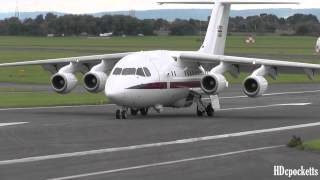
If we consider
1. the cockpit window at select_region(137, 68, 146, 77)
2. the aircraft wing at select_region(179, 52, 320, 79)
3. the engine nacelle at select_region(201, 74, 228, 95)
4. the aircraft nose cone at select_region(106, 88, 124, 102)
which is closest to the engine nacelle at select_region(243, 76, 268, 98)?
the aircraft wing at select_region(179, 52, 320, 79)

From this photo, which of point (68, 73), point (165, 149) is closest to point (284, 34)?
point (68, 73)

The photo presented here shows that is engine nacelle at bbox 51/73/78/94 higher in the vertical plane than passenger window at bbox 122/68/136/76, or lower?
lower

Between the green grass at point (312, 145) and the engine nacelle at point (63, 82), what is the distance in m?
14.2

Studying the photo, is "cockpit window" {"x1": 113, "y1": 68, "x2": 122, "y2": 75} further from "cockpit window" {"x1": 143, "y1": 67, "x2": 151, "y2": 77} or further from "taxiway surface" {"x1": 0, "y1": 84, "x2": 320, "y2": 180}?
"taxiway surface" {"x1": 0, "y1": 84, "x2": 320, "y2": 180}

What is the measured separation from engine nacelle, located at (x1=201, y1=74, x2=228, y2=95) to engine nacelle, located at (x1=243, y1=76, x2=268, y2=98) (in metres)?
0.92

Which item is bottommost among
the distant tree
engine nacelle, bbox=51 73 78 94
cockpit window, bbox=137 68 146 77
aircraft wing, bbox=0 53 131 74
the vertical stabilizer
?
engine nacelle, bbox=51 73 78 94

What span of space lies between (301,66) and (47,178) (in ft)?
56.9

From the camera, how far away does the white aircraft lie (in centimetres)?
2930

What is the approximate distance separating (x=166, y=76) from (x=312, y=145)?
1118cm

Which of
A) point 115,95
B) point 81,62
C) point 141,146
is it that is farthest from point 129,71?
point 141,146

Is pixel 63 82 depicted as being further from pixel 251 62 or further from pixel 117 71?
pixel 251 62

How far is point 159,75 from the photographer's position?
99.6 feet

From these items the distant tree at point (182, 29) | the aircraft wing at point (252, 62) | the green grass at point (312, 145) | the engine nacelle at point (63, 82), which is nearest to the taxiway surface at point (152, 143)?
the green grass at point (312, 145)

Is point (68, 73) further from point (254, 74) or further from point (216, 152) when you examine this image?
Answer: point (216, 152)
